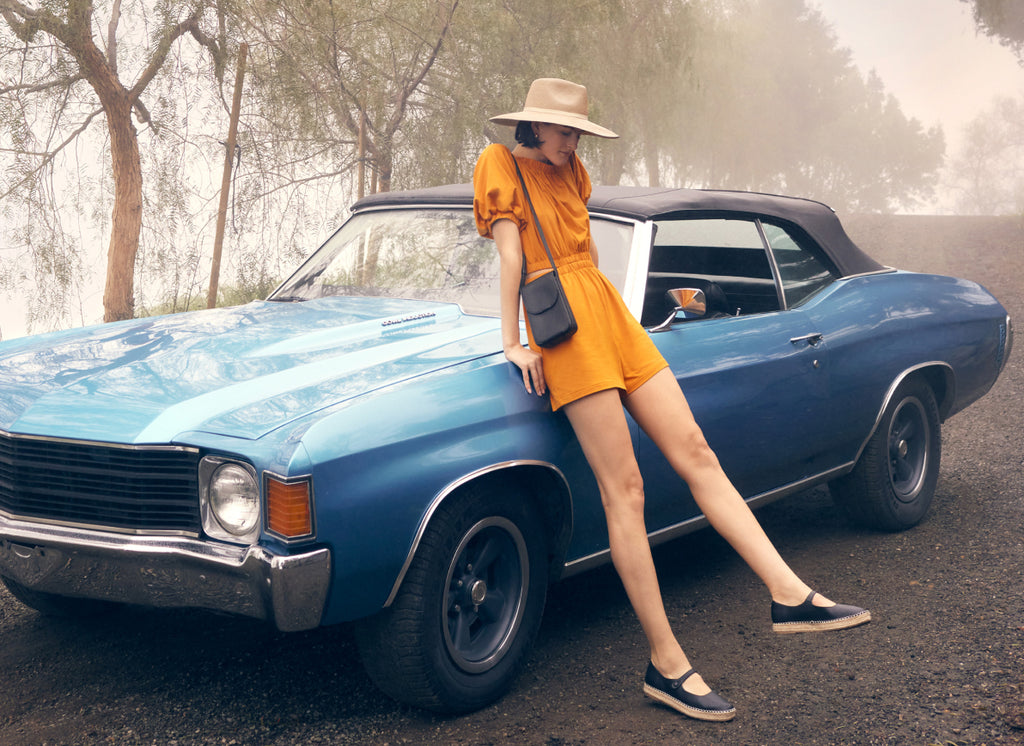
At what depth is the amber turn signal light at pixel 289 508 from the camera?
2.54 metres

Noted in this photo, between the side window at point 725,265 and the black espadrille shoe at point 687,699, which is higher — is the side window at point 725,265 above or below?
above

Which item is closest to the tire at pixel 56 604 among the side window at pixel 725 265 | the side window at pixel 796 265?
the side window at pixel 725 265

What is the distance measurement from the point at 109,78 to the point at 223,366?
920 centimetres

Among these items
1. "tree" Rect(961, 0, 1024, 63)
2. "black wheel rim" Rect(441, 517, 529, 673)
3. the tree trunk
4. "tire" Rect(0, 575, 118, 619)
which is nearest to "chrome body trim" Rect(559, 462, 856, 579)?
"black wheel rim" Rect(441, 517, 529, 673)

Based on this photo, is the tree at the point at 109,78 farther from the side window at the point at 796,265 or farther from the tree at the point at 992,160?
the tree at the point at 992,160

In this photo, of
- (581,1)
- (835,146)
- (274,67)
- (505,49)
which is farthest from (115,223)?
(835,146)

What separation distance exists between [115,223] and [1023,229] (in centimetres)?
1847

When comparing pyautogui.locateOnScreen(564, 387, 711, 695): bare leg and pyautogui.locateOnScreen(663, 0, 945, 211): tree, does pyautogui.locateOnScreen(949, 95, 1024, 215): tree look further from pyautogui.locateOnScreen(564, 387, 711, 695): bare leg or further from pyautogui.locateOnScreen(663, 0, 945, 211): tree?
pyautogui.locateOnScreen(564, 387, 711, 695): bare leg

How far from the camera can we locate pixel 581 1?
51.5ft

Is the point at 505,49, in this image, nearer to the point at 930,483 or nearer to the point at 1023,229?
the point at 930,483

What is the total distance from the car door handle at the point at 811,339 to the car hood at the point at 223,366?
1409mm

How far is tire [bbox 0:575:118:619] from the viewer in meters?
3.74

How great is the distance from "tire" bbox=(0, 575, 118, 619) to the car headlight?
4.43 feet

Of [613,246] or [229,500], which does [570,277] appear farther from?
[229,500]
